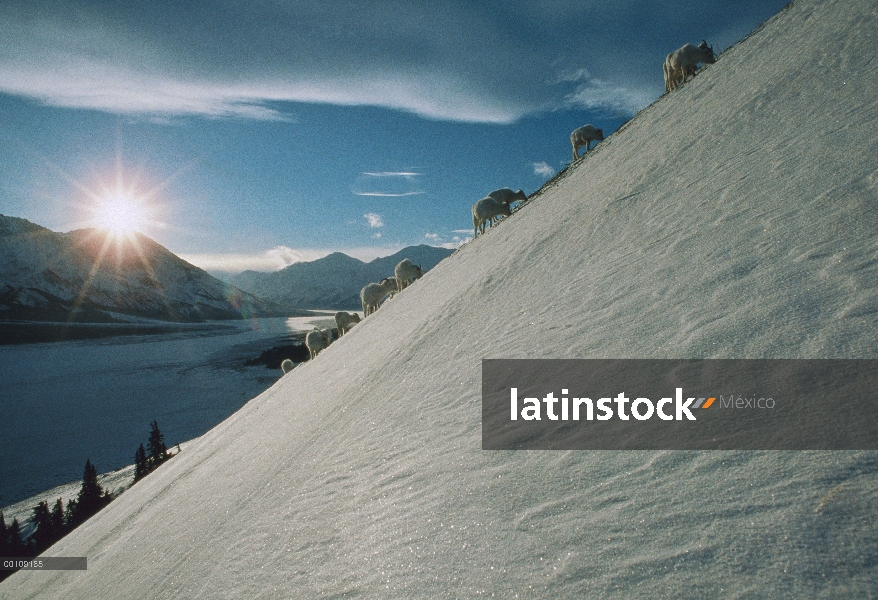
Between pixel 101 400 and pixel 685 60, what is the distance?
6259 cm

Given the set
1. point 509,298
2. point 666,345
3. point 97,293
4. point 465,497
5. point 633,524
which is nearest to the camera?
point 633,524

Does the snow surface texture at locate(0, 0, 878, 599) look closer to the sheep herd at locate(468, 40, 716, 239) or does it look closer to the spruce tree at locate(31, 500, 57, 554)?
the sheep herd at locate(468, 40, 716, 239)

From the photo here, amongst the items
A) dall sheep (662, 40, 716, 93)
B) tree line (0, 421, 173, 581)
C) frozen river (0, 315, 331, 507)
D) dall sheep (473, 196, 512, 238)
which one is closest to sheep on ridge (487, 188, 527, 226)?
dall sheep (473, 196, 512, 238)

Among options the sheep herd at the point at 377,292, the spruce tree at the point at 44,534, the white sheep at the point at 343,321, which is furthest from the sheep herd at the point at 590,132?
the spruce tree at the point at 44,534

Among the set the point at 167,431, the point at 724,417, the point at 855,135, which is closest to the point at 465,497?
the point at 724,417

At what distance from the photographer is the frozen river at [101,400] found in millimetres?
34303

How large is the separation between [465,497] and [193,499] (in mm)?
3690

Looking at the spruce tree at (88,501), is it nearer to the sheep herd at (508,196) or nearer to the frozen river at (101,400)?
the frozen river at (101,400)

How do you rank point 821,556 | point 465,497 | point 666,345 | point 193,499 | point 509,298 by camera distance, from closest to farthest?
point 821,556 → point 465,497 → point 666,345 → point 193,499 → point 509,298

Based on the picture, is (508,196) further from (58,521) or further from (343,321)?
(58,521)

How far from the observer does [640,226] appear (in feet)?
15.4

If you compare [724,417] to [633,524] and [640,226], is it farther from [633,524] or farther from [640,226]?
[640,226]

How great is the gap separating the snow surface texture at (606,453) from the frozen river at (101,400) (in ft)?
117

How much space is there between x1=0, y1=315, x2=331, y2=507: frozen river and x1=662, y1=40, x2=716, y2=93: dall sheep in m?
40.1
